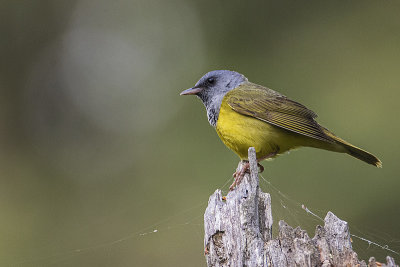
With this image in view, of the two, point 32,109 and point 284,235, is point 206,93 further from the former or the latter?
point 32,109

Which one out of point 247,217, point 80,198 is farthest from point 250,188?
point 80,198

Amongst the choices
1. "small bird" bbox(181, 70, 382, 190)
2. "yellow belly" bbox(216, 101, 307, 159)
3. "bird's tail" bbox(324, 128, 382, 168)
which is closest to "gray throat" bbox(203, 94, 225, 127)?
"small bird" bbox(181, 70, 382, 190)

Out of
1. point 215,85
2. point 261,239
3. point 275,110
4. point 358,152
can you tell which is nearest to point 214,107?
point 215,85

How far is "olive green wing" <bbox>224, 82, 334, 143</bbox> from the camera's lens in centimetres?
463

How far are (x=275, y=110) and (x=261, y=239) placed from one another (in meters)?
2.14

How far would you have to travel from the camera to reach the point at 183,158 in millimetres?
7156

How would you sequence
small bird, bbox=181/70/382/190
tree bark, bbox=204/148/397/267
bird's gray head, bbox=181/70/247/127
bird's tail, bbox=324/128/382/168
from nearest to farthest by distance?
tree bark, bbox=204/148/397/267 → bird's tail, bbox=324/128/382/168 → small bird, bbox=181/70/382/190 → bird's gray head, bbox=181/70/247/127

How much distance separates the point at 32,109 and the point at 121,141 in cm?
166

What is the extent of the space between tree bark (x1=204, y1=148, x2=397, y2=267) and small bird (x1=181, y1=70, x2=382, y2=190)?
1.48 metres

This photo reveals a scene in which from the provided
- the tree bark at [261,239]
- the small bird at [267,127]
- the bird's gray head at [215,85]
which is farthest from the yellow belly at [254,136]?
the tree bark at [261,239]

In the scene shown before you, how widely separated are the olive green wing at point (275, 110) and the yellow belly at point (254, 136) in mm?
72

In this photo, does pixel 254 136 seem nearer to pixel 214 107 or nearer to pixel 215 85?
pixel 214 107

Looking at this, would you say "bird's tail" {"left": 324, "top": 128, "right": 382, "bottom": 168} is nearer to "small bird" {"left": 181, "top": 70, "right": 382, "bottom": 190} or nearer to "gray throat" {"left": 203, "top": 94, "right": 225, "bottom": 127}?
"small bird" {"left": 181, "top": 70, "right": 382, "bottom": 190}

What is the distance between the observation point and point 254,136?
466 centimetres
